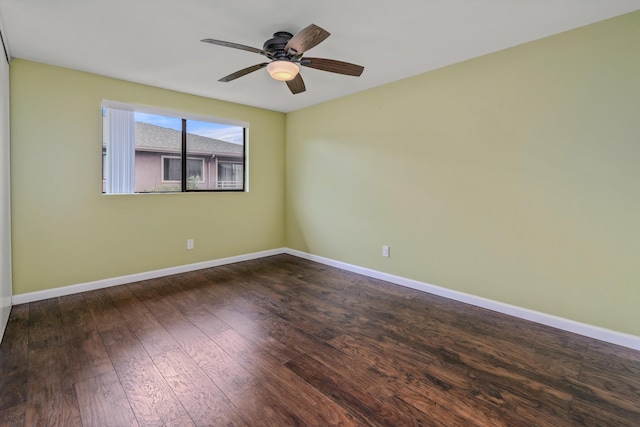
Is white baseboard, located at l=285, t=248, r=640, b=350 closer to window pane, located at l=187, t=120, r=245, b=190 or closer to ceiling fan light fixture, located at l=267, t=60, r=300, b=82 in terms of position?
window pane, located at l=187, t=120, r=245, b=190

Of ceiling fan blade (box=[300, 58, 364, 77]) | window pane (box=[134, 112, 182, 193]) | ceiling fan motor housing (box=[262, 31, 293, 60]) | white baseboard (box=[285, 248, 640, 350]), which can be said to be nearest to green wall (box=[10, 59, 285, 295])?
window pane (box=[134, 112, 182, 193])

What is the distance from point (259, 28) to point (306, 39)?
1.75 feet

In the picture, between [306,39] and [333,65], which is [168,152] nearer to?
[333,65]

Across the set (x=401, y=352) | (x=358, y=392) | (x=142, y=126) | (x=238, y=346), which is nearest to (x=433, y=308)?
(x=401, y=352)

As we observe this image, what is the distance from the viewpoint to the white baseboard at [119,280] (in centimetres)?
297

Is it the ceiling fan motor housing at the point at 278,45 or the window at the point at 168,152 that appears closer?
the ceiling fan motor housing at the point at 278,45

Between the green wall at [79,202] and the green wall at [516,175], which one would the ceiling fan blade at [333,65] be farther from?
the green wall at [79,202]

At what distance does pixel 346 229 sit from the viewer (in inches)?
163

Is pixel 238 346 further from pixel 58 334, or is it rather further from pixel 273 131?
pixel 273 131

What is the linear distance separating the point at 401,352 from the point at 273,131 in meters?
3.83

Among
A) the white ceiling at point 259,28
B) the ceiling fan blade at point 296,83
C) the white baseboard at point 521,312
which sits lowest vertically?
the white baseboard at point 521,312

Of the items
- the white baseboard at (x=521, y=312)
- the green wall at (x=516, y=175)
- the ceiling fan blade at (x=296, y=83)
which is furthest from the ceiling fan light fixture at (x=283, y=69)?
the white baseboard at (x=521, y=312)

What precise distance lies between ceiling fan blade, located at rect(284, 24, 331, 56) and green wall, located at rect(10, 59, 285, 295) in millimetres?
2310

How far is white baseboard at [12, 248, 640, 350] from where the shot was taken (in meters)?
2.33
